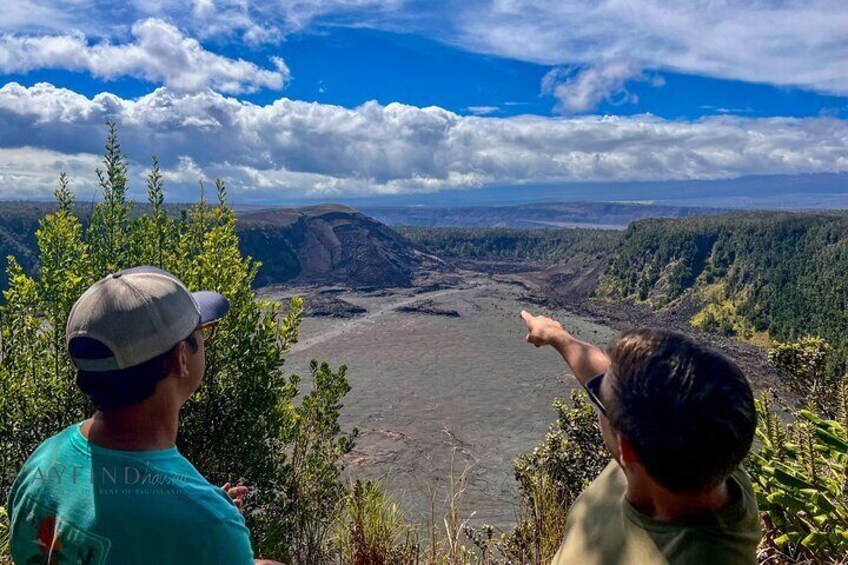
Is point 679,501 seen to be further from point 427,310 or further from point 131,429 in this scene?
point 427,310

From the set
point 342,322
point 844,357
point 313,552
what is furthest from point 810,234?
point 313,552

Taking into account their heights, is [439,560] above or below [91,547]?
below

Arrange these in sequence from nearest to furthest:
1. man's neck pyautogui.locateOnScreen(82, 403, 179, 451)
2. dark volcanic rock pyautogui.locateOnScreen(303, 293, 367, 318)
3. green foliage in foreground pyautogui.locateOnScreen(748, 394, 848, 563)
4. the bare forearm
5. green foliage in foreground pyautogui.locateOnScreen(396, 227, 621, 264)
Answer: man's neck pyautogui.locateOnScreen(82, 403, 179, 451), the bare forearm, green foliage in foreground pyautogui.locateOnScreen(748, 394, 848, 563), dark volcanic rock pyautogui.locateOnScreen(303, 293, 367, 318), green foliage in foreground pyautogui.locateOnScreen(396, 227, 621, 264)

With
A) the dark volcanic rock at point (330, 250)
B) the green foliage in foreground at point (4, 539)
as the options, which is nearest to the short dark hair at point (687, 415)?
the green foliage in foreground at point (4, 539)

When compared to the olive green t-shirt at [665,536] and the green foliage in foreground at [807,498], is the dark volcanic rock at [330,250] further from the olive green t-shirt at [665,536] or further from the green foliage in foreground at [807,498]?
the olive green t-shirt at [665,536]

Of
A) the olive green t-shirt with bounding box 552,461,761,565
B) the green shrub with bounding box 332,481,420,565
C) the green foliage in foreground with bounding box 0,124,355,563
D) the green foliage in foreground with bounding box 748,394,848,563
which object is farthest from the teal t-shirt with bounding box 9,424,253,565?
the green foliage in foreground with bounding box 0,124,355,563

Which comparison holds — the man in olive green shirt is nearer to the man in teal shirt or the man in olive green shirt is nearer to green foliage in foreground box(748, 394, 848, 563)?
the man in teal shirt

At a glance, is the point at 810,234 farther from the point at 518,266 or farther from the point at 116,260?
the point at 116,260
